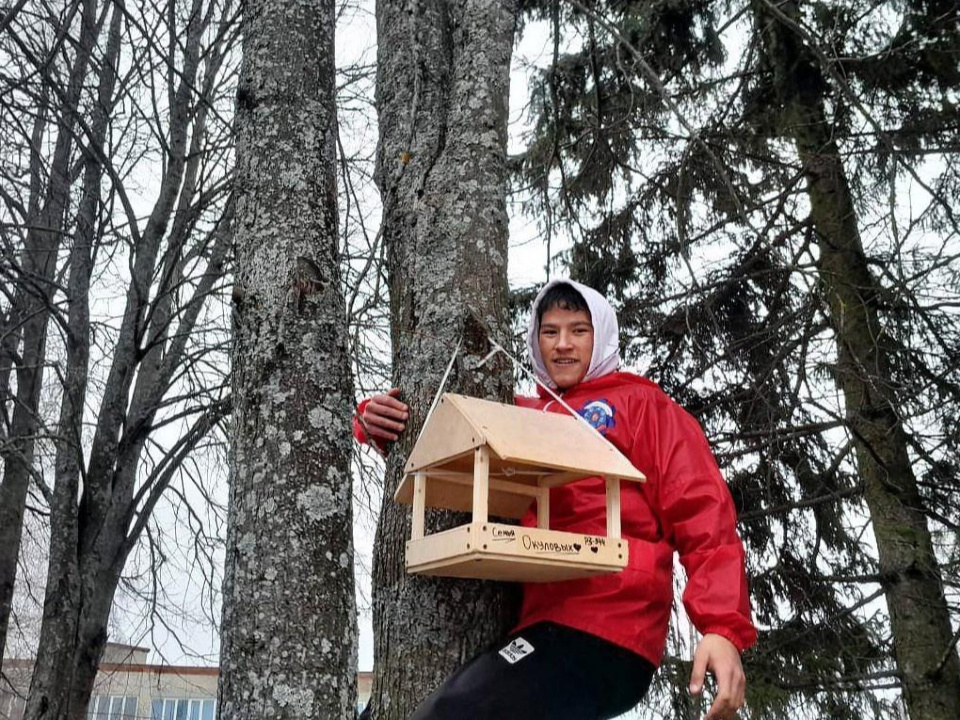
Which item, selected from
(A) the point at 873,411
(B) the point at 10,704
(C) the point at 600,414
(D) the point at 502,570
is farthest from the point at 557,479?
(B) the point at 10,704

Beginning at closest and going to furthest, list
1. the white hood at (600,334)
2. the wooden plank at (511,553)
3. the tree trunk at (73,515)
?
the wooden plank at (511,553)
the white hood at (600,334)
the tree trunk at (73,515)

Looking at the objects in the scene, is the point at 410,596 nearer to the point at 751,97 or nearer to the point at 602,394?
the point at 602,394

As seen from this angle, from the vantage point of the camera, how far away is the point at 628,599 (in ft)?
6.57

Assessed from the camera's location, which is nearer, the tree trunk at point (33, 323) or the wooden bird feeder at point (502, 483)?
the wooden bird feeder at point (502, 483)

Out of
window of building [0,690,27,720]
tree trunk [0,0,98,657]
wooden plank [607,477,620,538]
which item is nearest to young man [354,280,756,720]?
wooden plank [607,477,620,538]

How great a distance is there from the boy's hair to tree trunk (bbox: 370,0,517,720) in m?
0.41

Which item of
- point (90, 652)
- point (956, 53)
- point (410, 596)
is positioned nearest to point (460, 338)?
point (410, 596)

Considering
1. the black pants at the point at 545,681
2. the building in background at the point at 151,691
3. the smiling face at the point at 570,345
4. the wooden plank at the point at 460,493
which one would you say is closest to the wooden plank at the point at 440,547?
the wooden plank at the point at 460,493

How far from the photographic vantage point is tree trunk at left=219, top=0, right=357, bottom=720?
1481mm

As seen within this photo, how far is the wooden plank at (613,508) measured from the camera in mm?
1825

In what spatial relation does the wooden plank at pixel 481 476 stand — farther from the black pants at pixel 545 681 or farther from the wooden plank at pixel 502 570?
the black pants at pixel 545 681

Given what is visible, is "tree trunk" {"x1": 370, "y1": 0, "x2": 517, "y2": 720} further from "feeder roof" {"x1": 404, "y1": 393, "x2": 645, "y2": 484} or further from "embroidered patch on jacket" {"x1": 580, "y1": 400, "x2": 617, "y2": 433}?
"embroidered patch on jacket" {"x1": 580, "y1": 400, "x2": 617, "y2": 433}

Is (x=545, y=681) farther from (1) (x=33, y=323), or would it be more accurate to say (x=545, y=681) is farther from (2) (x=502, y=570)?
(1) (x=33, y=323)

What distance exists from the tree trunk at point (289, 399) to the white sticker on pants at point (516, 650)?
1.22 feet
